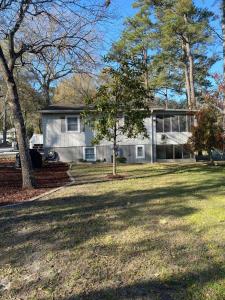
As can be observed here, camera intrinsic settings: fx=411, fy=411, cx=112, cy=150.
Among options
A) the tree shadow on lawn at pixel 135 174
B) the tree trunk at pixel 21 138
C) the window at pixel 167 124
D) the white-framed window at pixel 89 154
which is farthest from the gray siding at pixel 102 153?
the tree trunk at pixel 21 138

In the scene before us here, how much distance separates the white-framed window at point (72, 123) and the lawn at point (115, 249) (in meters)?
18.5

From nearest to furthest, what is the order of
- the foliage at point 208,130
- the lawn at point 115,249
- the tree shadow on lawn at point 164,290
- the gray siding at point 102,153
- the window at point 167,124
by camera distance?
the tree shadow on lawn at point 164,290
the lawn at point 115,249
the foliage at point 208,130
the gray siding at point 102,153
the window at point 167,124

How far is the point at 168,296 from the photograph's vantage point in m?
4.32

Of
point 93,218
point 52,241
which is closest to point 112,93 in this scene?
point 93,218

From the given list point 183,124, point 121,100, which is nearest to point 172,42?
point 183,124

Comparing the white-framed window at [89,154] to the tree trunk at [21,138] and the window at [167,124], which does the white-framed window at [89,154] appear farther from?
the tree trunk at [21,138]

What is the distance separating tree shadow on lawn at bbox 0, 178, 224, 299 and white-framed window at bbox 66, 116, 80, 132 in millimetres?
17457

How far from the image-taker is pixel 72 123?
2811 centimetres

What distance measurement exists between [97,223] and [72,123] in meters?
21.1

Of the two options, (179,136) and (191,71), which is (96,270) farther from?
(191,71)

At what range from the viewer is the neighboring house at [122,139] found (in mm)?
27953

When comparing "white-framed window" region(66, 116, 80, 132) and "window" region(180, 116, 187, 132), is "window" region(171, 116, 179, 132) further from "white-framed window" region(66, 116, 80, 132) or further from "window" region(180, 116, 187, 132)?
"white-framed window" region(66, 116, 80, 132)

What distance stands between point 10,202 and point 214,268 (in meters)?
6.14

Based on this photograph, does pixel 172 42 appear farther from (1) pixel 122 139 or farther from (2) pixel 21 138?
(2) pixel 21 138
